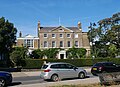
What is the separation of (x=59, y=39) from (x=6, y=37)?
90.7 feet

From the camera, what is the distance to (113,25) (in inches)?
2778

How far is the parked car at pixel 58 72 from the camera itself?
76.0 ft

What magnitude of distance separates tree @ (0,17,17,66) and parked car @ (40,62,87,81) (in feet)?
84.7

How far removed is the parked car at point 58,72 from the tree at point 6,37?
25805mm

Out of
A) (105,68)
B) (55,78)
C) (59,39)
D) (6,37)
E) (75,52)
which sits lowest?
(55,78)

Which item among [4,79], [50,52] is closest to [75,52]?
[50,52]

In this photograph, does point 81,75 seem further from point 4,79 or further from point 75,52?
point 75,52

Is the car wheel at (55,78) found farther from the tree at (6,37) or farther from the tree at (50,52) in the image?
the tree at (50,52)

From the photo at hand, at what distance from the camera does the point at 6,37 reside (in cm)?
5038

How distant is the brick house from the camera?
7531 centimetres

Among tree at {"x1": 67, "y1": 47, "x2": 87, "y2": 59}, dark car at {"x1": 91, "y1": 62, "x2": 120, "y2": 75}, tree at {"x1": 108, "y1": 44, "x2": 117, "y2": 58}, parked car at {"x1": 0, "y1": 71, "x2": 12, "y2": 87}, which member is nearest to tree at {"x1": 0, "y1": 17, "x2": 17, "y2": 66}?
tree at {"x1": 67, "y1": 47, "x2": 87, "y2": 59}

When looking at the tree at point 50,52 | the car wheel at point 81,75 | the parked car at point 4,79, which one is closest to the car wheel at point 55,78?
the car wheel at point 81,75

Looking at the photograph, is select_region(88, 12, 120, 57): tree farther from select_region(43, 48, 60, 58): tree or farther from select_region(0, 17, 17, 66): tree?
select_region(0, 17, 17, 66): tree

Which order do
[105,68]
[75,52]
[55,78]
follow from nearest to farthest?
[55,78]
[105,68]
[75,52]
